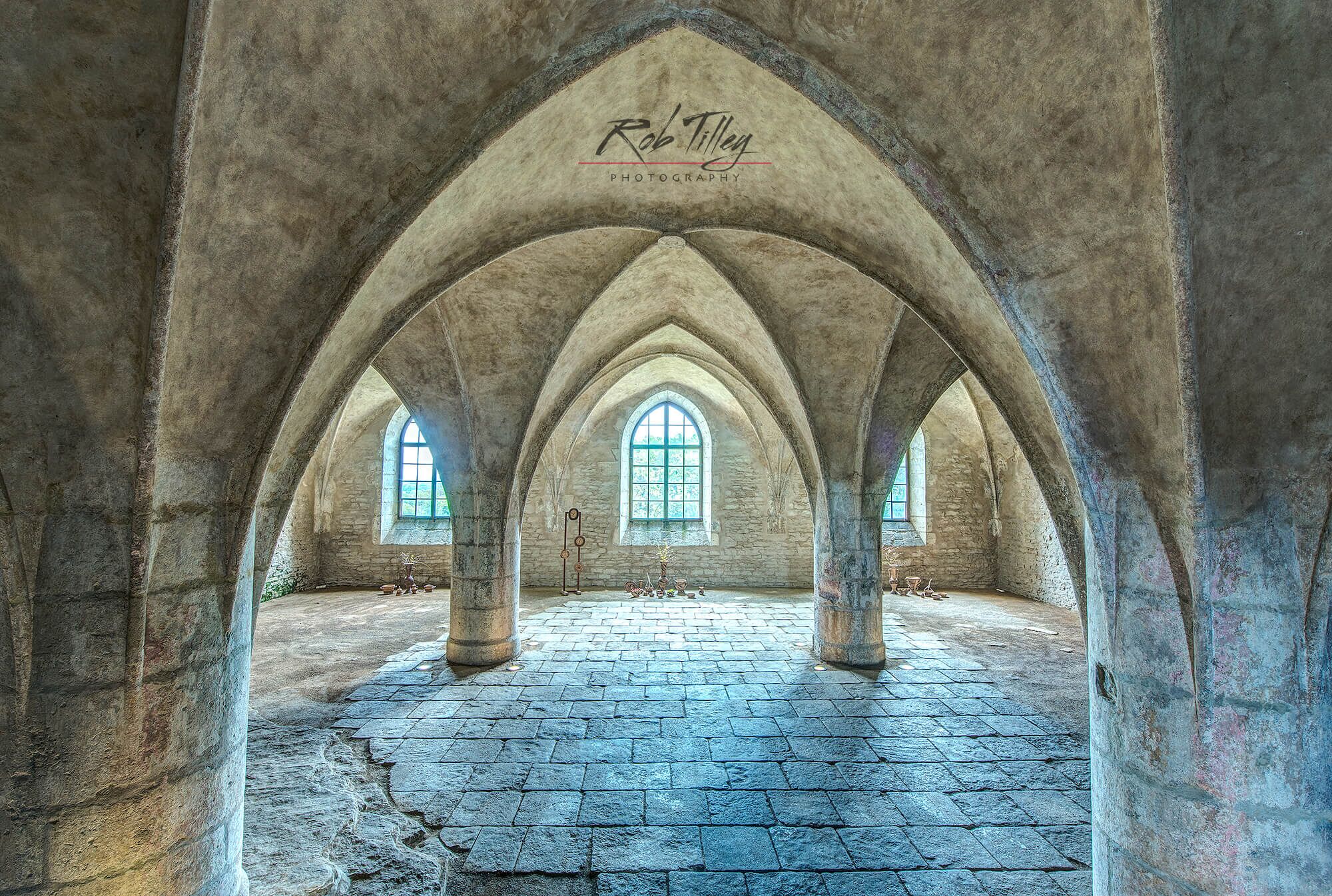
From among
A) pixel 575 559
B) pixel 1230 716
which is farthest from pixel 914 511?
pixel 1230 716

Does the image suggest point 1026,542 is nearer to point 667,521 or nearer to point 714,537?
point 714,537

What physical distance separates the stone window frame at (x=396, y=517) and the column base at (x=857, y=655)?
871 centimetres

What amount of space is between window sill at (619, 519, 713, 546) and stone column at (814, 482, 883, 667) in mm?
6324

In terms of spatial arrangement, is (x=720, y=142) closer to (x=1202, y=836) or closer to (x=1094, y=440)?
(x=1094, y=440)

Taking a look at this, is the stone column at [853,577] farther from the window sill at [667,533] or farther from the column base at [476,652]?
the window sill at [667,533]

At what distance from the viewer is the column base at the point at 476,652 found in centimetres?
700

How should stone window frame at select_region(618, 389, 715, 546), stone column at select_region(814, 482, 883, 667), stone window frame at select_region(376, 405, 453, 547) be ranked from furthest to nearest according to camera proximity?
stone window frame at select_region(618, 389, 715, 546), stone window frame at select_region(376, 405, 453, 547), stone column at select_region(814, 482, 883, 667)

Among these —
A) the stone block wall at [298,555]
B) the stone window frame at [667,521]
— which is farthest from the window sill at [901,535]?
the stone block wall at [298,555]

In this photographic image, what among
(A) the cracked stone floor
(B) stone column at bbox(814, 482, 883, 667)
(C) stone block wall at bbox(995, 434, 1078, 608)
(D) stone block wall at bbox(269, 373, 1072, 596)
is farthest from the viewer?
(D) stone block wall at bbox(269, 373, 1072, 596)

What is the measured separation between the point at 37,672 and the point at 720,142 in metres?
4.10

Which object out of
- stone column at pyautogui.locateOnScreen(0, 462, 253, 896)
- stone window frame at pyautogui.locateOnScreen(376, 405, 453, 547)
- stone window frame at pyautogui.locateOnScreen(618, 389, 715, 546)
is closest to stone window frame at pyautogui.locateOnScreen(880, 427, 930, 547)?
stone window frame at pyautogui.locateOnScreen(618, 389, 715, 546)

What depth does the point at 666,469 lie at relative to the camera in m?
13.9

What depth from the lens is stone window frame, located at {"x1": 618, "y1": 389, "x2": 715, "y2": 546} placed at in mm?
13461

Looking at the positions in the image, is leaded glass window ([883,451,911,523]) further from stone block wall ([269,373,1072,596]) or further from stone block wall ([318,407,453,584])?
stone block wall ([318,407,453,584])
